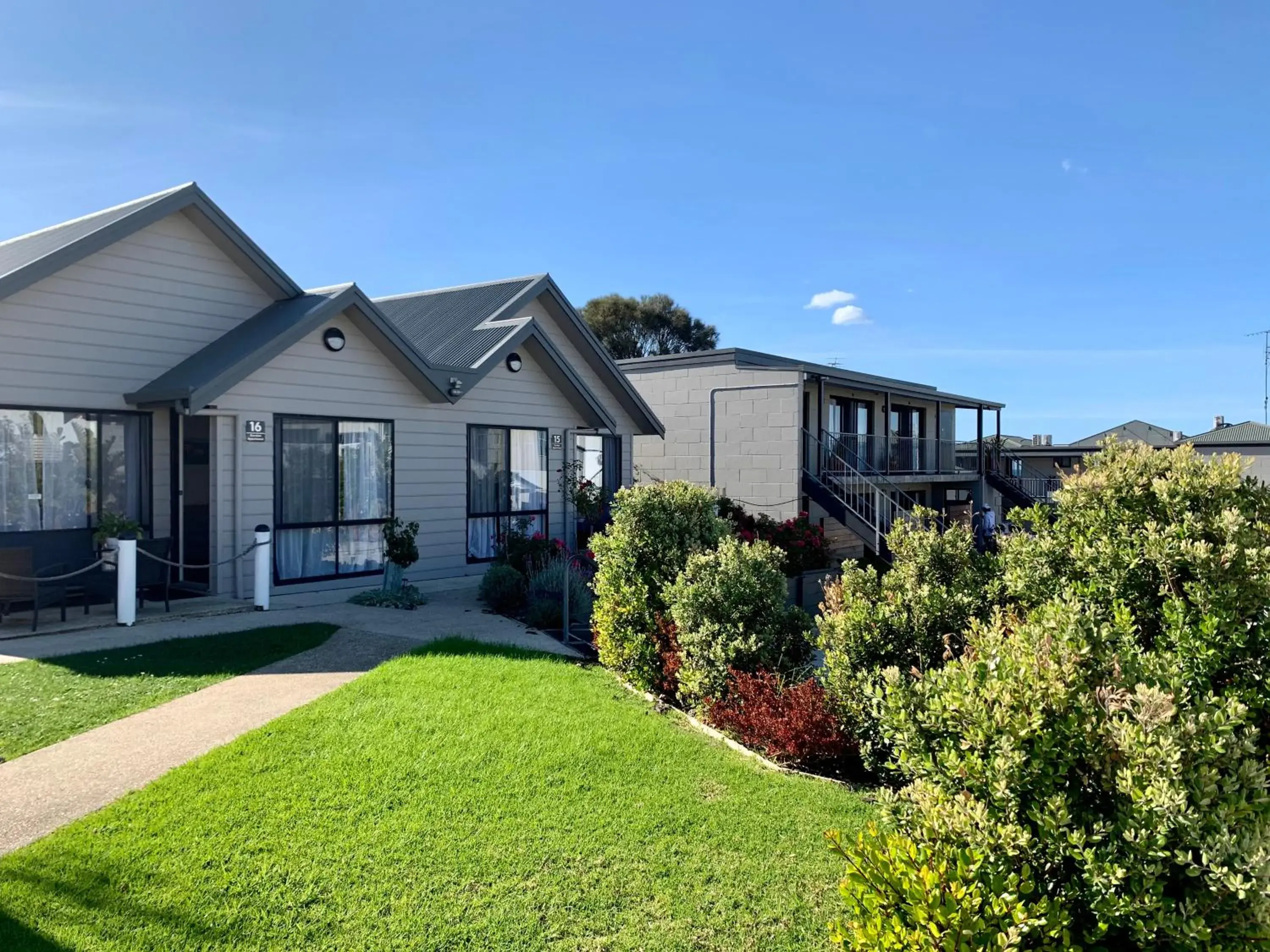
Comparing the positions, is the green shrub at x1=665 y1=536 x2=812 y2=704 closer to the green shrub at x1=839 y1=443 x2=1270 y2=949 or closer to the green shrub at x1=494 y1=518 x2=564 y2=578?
the green shrub at x1=839 y1=443 x2=1270 y2=949

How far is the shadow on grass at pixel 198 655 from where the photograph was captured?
782cm

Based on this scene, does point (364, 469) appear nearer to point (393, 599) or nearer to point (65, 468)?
point (393, 599)

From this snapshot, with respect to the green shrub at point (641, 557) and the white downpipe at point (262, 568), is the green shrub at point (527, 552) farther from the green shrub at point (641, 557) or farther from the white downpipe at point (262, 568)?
the green shrub at point (641, 557)

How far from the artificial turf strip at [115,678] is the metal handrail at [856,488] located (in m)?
12.9

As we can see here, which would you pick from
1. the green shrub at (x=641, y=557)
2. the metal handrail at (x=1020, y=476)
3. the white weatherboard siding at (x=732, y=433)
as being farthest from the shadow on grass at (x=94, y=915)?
the metal handrail at (x=1020, y=476)

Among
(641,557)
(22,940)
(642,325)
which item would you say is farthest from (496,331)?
(642,325)

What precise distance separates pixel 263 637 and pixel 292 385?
3.98 metres

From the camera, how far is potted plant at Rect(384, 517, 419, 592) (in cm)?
1213

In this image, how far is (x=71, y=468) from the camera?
420 inches

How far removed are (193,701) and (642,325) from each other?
44.3 meters

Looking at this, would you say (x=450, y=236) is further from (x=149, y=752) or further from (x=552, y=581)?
(x=149, y=752)

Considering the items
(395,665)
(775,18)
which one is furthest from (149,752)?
(775,18)

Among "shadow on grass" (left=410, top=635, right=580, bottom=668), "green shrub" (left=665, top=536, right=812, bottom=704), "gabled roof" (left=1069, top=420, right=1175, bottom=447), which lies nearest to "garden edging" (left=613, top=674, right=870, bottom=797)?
"green shrub" (left=665, top=536, right=812, bottom=704)

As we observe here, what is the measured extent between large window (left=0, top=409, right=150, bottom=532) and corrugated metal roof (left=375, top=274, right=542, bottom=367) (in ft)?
15.1
